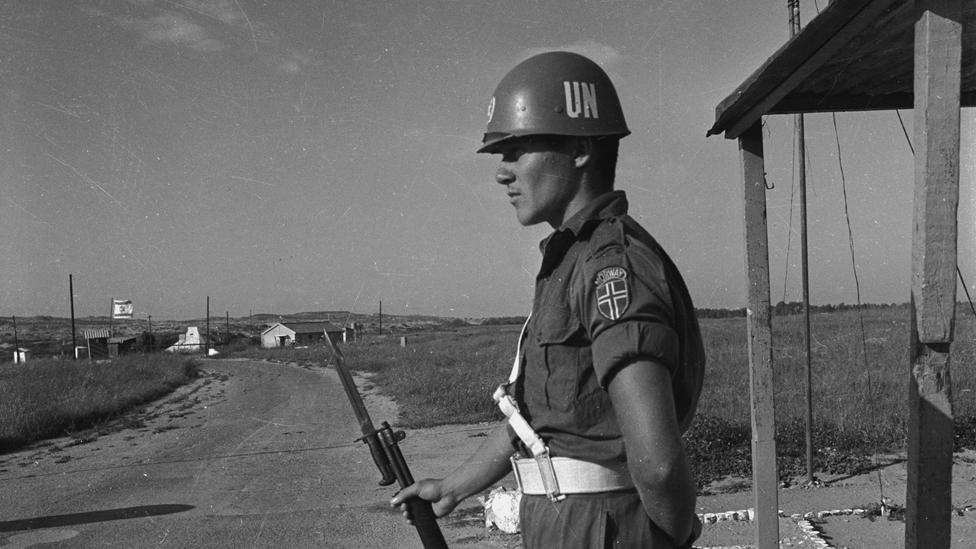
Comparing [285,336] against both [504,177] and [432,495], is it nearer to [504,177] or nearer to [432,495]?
[432,495]

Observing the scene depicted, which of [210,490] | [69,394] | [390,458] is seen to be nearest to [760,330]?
[390,458]

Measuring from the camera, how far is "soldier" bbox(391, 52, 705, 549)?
1.42 m

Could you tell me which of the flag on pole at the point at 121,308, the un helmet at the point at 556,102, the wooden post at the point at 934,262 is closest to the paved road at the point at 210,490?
the wooden post at the point at 934,262

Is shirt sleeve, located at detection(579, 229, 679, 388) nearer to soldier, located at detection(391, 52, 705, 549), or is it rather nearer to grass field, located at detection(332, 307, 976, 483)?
soldier, located at detection(391, 52, 705, 549)

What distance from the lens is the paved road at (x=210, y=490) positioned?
6703 millimetres

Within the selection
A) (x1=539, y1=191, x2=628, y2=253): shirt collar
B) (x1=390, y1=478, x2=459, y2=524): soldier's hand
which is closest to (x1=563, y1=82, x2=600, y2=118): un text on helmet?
(x1=539, y1=191, x2=628, y2=253): shirt collar

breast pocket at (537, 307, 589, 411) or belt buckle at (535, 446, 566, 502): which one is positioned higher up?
breast pocket at (537, 307, 589, 411)

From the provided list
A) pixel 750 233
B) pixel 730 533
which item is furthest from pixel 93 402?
pixel 750 233

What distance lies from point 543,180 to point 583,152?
0.11 metres

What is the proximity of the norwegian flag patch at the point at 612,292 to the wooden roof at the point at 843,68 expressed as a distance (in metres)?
1.70

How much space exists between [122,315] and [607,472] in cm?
6484

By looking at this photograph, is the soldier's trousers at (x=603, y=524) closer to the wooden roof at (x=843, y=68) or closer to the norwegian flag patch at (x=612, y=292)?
the norwegian flag patch at (x=612, y=292)

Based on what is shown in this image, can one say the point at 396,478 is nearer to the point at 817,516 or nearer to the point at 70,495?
the point at 817,516

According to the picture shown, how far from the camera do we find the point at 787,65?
129 inches
